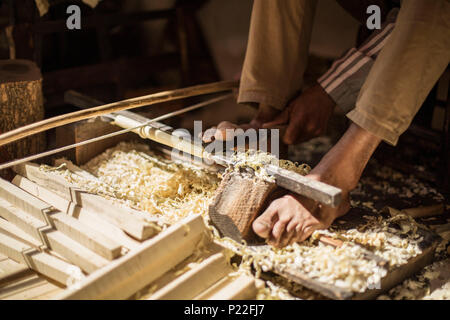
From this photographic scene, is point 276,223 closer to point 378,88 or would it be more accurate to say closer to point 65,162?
point 378,88

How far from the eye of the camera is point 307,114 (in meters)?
2.29

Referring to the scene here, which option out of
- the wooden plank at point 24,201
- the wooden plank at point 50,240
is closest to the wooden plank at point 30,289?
the wooden plank at point 50,240

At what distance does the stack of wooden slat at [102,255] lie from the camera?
4.90 ft

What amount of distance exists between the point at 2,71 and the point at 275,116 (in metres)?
1.36

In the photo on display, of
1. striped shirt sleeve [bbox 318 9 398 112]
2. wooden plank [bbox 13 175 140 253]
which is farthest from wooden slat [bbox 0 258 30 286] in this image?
striped shirt sleeve [bbox 318 9 398 112]

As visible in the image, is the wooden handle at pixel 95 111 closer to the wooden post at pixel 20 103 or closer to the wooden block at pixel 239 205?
the wooden post at pixel 20 103

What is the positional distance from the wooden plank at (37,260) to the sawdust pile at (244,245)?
351 millimetres

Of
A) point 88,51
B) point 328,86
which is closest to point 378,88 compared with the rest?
point 328,86

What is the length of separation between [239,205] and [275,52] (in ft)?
2.99

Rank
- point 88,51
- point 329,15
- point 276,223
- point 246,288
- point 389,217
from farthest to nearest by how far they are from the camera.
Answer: point 88,51 → point 329,15 → point 389,217 → point 276,223 → point 246,288

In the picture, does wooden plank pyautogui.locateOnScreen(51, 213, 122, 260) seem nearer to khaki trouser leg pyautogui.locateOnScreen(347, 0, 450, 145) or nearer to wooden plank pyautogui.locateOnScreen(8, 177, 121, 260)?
wooden plank pyautogui.locateOnScreen(8, 177, 121, 260)

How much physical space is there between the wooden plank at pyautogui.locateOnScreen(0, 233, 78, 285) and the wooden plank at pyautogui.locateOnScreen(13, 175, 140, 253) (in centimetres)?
16

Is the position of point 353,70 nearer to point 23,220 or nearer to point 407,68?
point 407,68
